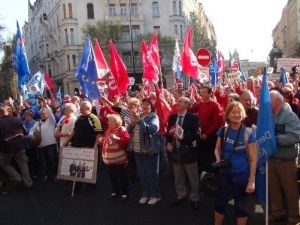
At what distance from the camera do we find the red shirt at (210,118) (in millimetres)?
7234

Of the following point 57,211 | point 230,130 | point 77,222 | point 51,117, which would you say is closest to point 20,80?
point 51,117

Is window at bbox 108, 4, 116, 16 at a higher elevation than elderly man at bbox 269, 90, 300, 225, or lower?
higher

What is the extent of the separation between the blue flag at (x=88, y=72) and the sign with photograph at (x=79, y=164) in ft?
5.73

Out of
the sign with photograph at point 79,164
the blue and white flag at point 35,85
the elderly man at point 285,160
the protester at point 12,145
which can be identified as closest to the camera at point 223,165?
the elderly man at point 285,160

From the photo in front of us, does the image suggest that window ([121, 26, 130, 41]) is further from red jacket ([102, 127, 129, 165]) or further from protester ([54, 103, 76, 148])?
red jacket ([102, 127, 129, 165])

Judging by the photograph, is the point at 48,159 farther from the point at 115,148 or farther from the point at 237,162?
the point at 237,162

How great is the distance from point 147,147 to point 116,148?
0.67 metres

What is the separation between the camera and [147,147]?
23.3ft

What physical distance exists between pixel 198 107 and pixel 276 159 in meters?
2.30

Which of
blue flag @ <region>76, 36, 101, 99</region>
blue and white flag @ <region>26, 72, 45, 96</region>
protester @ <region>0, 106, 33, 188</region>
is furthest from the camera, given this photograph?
blue and white flag @ <region>26, 72, 45, 96</region>

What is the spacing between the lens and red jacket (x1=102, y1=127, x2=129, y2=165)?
7.49 metres

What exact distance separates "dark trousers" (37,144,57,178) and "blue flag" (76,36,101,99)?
4.83ft

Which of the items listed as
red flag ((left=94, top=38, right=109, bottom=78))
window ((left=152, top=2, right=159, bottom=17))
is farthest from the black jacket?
window ((left=152, top=2, right=159, bottom=17))

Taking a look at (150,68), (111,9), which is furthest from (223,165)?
(111,9)
